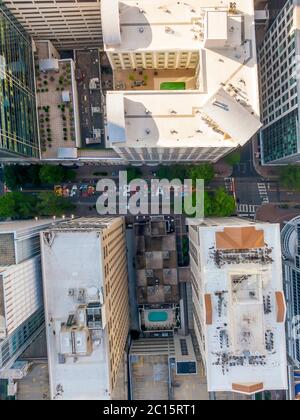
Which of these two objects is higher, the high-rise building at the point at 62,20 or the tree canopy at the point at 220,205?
the high-rise building at the point at 62,20

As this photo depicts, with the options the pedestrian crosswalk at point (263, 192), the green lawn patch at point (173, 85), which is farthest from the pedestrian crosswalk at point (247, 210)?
the green lawn patch at point (173, 85)

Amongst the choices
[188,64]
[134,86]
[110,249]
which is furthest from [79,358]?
[188,64]

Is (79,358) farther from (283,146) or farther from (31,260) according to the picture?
(283,146)

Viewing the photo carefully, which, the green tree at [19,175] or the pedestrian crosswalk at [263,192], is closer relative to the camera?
the green tree at [19,175]

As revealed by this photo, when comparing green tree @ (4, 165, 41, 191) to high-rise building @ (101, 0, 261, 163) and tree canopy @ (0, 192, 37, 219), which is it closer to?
tree canopy @ (0, 192, 37, 219)

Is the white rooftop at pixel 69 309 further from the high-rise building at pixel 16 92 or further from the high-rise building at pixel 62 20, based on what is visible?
the high-rise building at pixel 62 20
